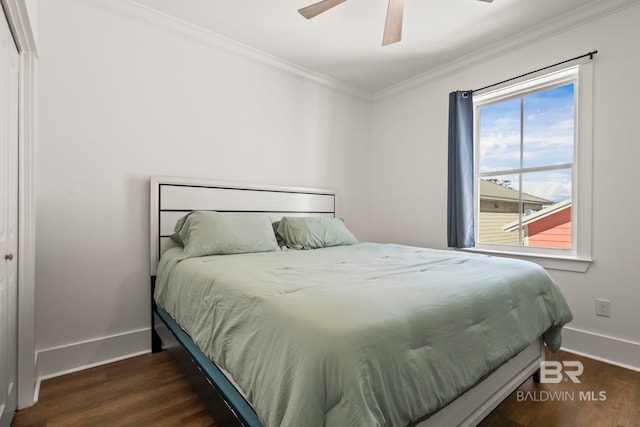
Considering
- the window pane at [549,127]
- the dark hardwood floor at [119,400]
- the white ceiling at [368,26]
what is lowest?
the dark hardwood floor at [119,400]

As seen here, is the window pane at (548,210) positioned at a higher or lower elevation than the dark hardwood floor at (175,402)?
higher

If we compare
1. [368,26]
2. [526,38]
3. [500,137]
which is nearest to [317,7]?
[368,26]

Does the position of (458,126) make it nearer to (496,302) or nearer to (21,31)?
(496,302)

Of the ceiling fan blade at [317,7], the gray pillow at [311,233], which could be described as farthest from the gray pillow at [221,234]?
the ceiling fan blade at [317,7]

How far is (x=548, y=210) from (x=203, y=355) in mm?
2789

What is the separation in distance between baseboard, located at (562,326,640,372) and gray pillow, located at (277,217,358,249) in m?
1.79

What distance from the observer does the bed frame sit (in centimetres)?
122

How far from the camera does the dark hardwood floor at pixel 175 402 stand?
1520 millimetres

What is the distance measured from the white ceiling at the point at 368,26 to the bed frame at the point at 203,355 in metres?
1.26

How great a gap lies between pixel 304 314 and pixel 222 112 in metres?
2.28

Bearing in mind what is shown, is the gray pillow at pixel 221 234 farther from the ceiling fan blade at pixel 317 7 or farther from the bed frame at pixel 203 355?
the ceiling fan blade at pixel 317 7

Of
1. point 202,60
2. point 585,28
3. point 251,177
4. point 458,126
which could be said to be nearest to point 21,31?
point 202,60

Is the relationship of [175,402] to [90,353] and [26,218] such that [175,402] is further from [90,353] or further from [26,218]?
[26,218]

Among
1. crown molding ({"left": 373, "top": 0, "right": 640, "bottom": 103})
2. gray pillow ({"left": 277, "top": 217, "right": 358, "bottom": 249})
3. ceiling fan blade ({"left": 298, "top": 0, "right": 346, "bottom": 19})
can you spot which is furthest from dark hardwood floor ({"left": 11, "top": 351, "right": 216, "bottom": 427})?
crown molding ({"left": 373, "top": 0, "right": 640, "bottom": 103})
